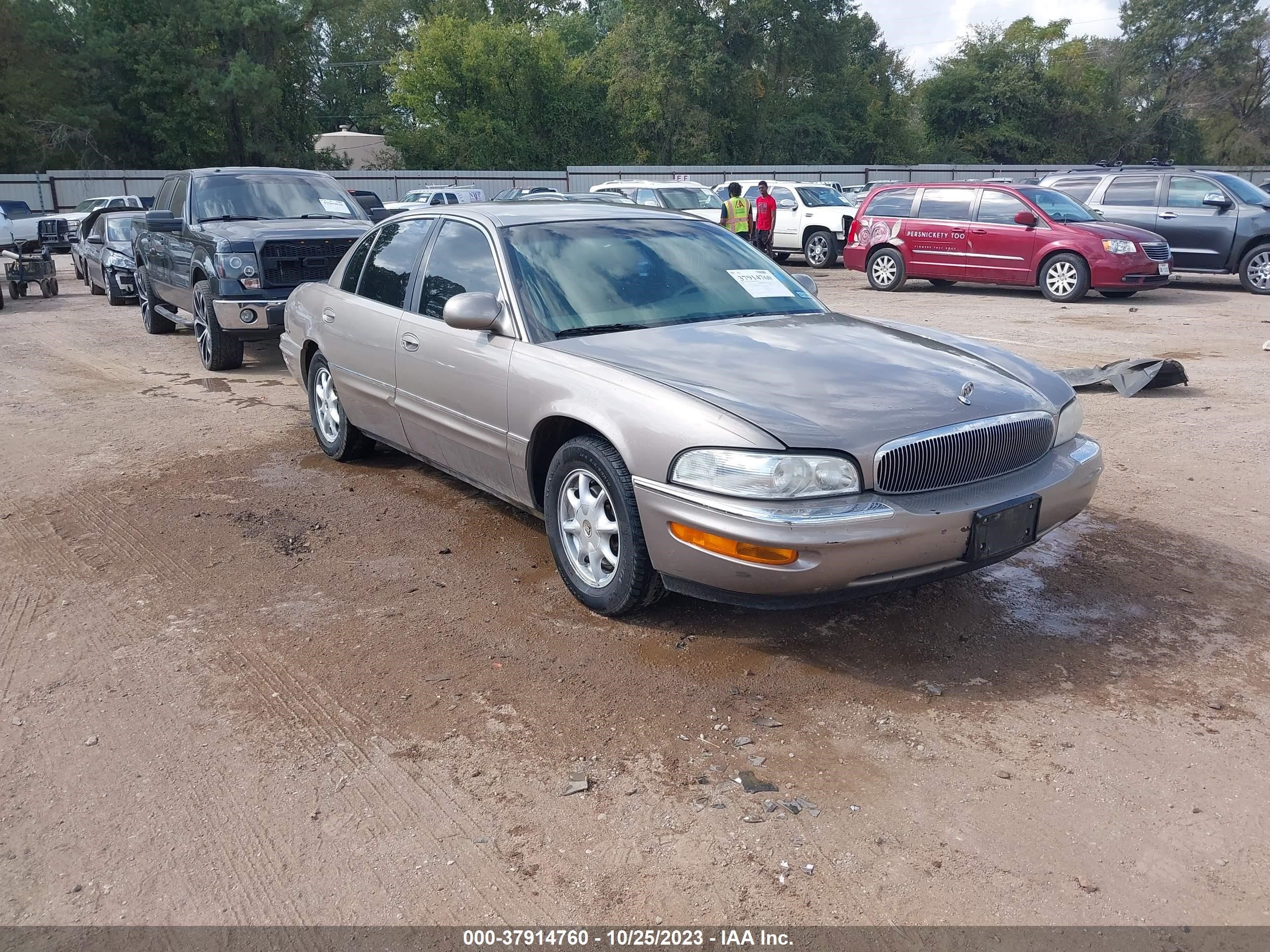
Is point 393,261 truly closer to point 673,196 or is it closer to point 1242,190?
point 1242,190

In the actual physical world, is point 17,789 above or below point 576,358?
below

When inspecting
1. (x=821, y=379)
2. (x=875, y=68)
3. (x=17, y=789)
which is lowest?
(x=17, y=789)

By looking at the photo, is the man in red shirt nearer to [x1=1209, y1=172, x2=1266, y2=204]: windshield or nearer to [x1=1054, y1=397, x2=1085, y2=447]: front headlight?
[x1=1209, y1=172, x2=1266, y2=204]: windshield

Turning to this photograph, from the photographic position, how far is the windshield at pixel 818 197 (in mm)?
21547

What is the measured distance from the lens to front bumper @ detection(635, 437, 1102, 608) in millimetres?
3531

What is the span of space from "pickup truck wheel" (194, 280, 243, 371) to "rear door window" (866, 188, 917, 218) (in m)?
10.7

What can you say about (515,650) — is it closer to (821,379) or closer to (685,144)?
(821,379)

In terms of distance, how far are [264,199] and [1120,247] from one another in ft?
36.2

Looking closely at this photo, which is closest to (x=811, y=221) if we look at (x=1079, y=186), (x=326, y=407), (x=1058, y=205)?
(x=1079, y=186)

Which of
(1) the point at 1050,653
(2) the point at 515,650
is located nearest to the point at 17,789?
(2) the point at 515,650

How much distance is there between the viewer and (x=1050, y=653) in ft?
13.0

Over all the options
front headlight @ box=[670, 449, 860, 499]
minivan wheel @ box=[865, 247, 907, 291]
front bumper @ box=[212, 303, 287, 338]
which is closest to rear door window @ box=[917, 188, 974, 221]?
minivan wheel @ box=[865, 247, 907, 291]

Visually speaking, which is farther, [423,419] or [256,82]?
[256,82]

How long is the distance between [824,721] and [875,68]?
206 ft
